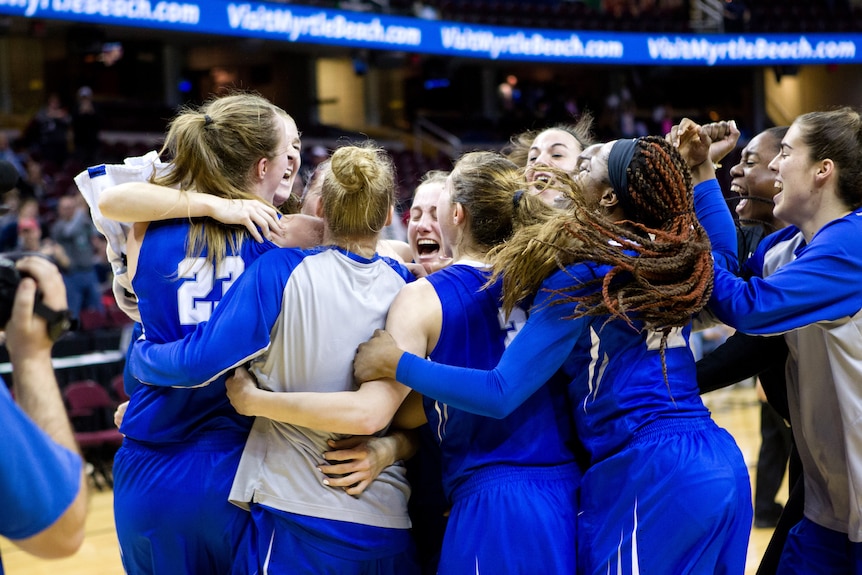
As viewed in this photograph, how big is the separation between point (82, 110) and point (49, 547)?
11663mm

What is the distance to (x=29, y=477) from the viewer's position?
4.08 ft

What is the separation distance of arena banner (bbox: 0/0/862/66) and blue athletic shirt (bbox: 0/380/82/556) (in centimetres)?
1113

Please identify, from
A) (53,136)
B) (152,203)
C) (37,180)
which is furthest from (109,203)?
(53,136)

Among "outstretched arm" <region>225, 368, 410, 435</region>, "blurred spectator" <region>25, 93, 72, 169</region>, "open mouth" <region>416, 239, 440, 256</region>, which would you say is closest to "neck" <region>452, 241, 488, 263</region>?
"outstretched arm" <region>225, 368, 410, 435</region>

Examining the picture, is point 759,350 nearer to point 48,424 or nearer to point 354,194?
point 354,194

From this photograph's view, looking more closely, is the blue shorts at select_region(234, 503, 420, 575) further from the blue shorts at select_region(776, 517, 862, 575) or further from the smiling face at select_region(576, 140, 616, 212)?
the blue shorts at select_region(776, 517, 862, 575)

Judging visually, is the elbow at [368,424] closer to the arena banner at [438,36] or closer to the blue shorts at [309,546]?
the blue shorts at [309,546]

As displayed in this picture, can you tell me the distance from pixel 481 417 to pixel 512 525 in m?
0.26

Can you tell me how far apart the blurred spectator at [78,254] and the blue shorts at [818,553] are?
7.75 meters

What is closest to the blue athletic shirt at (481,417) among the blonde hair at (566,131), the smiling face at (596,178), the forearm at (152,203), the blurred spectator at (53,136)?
the smiling face at (596,178)

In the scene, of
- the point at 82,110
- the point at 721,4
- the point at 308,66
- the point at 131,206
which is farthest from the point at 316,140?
the point at 131,206

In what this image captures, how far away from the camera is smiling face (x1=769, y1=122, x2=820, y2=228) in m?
2.44

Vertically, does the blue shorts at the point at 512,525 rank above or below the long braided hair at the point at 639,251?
below

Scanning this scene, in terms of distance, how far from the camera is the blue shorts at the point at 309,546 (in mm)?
2121
